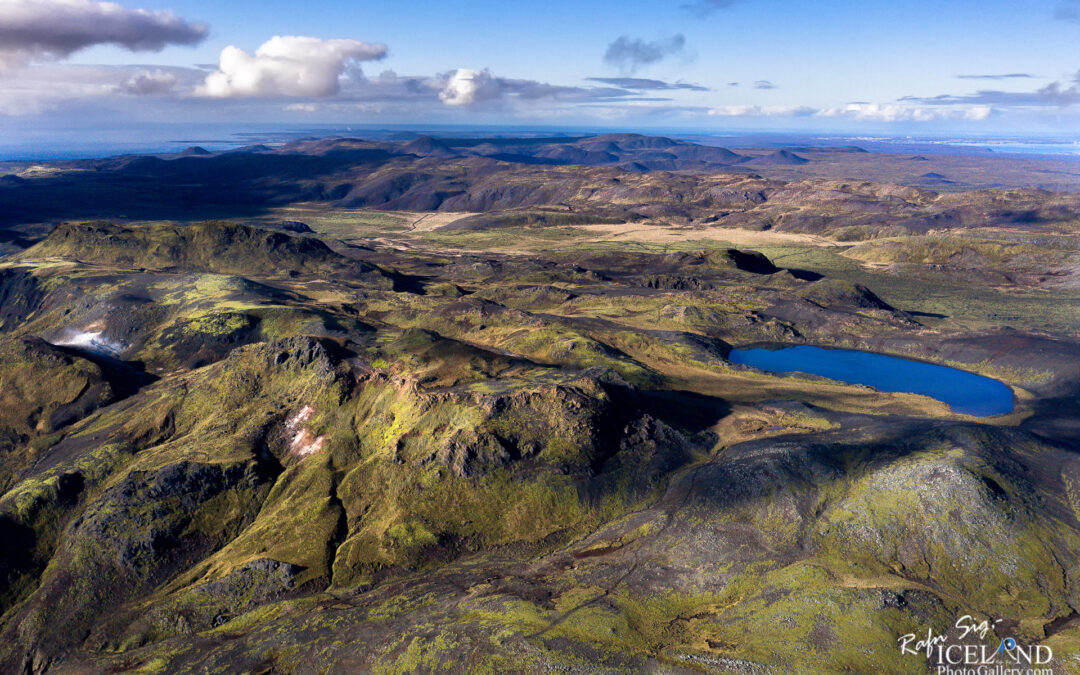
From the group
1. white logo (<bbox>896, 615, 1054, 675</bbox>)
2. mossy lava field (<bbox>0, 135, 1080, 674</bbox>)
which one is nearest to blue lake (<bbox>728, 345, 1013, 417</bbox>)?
mossy lava field (<bbox>0, 135, 1080, 674</bbox>)

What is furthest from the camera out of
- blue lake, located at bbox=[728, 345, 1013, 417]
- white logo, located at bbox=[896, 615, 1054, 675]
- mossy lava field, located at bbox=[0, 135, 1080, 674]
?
blue lake, located at bbox=[728, 345, 1013, 417]

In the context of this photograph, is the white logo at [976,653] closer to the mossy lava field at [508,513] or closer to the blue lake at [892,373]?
the mossy lava field at [508,513]

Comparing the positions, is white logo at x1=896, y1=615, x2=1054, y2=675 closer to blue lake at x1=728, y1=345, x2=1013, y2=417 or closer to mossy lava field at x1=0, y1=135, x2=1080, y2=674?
mossy lava field at x1=0, y1=135, x2=1080, y2=674

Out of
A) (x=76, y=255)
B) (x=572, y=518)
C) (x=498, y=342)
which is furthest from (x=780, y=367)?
(x=76, y=255)

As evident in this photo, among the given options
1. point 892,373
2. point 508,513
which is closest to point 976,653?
point 508,513

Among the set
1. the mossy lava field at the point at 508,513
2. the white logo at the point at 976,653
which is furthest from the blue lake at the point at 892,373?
the white logo at the point at 976,653

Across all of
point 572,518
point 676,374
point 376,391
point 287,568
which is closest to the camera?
point 287,568

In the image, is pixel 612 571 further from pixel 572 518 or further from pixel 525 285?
pixel 525 285

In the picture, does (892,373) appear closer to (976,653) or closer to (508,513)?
(976,653)
